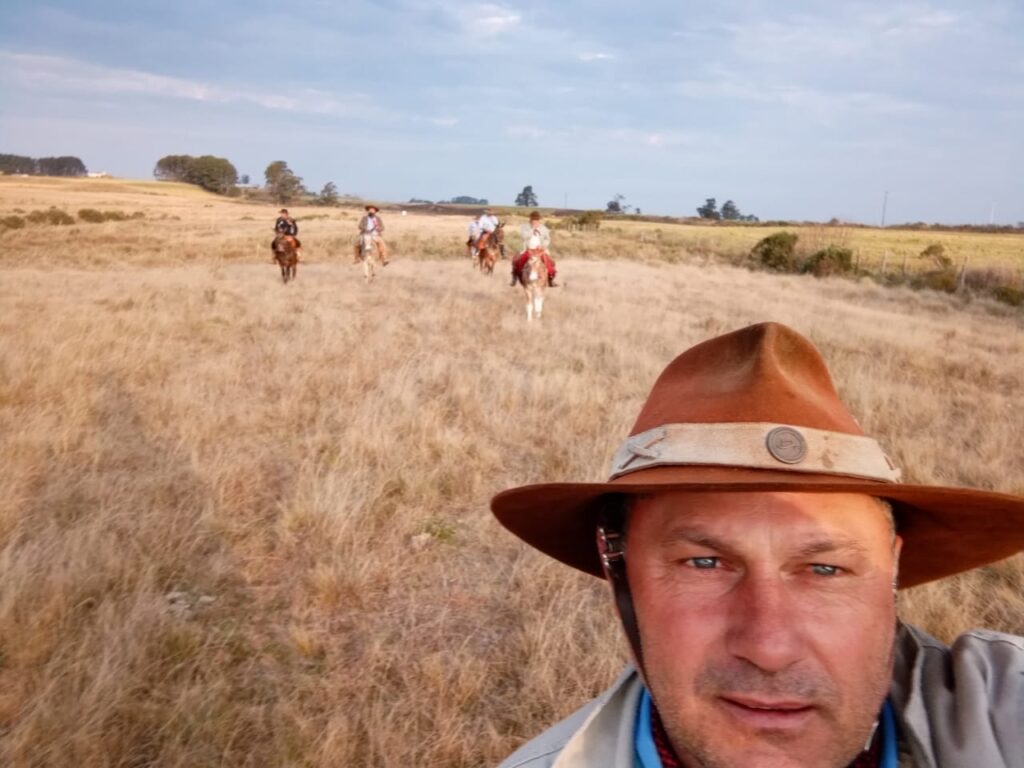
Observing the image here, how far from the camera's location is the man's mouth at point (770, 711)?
1.20 meters

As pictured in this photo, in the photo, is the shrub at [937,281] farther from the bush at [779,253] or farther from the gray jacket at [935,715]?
the gray jacket at [935,715]

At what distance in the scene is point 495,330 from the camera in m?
12.9

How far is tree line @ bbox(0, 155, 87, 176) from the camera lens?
9713cm

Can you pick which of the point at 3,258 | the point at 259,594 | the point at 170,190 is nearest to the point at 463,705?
the point at 259,594

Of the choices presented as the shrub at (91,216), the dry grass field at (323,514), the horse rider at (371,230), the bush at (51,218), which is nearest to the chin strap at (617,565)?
the dry grass field at (323,514)

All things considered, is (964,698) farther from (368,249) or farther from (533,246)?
(368,249)

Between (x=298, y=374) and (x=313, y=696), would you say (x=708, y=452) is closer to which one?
(x=313, y=696)

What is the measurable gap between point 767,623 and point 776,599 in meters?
0.05

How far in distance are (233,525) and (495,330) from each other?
8.45 meters

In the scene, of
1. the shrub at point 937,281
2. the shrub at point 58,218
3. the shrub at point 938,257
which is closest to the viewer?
the shrub at point 937,281

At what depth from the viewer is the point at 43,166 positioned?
350 ft

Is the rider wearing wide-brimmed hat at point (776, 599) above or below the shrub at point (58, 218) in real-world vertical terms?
below

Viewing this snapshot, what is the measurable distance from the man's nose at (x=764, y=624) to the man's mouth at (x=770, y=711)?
0.18 feet

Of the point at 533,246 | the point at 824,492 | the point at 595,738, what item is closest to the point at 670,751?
the point at 595,738
